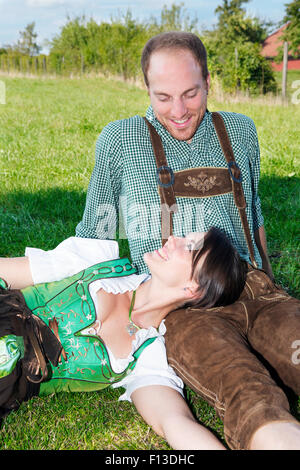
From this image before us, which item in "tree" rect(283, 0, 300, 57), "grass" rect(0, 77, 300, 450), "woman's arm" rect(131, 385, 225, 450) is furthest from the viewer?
"tree" rect(283, 0, 300, 57)

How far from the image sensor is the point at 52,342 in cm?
259

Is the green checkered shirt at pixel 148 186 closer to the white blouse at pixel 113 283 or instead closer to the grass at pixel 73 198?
the white blouse at pixel 113 283

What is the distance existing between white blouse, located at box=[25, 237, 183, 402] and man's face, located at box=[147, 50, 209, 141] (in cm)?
86

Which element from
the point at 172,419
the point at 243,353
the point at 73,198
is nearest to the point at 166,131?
the point at 243,353

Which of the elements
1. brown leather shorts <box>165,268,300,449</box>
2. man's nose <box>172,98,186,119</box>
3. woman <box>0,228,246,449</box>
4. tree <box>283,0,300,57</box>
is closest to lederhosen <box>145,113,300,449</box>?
brown leather shorts <box>165,268,300,449</box>

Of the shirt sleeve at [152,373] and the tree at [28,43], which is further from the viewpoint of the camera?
the tree at [28,43]

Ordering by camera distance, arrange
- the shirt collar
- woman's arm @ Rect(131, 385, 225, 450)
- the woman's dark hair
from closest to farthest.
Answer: woman's arm @ Rect(131, 385, 225, 450) < the woman's dark hair < the shirt collar

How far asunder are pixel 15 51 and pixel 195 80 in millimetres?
58895

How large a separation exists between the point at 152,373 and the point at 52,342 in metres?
0.54

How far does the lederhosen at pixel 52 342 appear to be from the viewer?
243 centimetres

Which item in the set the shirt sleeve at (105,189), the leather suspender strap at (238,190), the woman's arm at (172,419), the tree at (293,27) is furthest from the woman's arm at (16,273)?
the tree at (293,27)

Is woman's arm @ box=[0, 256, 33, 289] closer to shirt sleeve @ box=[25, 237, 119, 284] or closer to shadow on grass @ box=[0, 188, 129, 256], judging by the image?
shirt sleeve @ box=[25, 237, 119, 284]

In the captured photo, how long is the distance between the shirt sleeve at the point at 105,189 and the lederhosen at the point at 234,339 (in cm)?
26

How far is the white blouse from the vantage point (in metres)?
2.56
